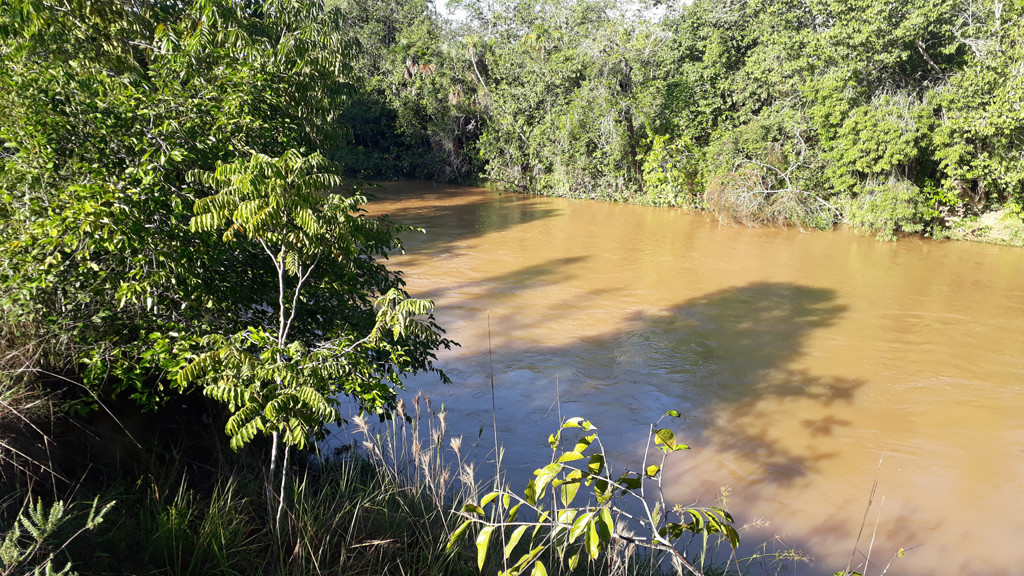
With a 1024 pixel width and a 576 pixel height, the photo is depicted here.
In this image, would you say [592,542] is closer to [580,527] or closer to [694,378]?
[580,527]

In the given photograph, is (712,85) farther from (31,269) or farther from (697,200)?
(31,269)

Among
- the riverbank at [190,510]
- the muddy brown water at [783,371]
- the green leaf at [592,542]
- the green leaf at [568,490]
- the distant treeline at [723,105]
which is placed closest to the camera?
the green leaf at [592,542]

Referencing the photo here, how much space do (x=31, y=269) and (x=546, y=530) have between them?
11.5ft

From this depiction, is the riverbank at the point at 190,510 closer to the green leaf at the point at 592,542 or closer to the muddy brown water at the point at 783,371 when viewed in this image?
the green leaf at the point at 592,542

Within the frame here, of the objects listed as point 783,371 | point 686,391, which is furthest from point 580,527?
point 783,371

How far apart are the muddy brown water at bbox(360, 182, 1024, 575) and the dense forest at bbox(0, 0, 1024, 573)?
1.97 m

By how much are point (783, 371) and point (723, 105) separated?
50.6 feet

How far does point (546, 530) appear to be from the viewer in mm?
4520

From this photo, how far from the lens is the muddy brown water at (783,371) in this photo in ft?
18.2

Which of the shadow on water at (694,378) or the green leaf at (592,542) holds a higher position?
the green leaf at (592,542)

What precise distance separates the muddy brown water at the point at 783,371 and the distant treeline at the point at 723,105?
2.09 meters

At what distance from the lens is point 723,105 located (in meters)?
21.6

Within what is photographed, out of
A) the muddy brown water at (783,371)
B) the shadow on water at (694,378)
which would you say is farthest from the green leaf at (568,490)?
the shadow on water at (694,378)

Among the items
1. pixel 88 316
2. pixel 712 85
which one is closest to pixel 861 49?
pixel 712 85
